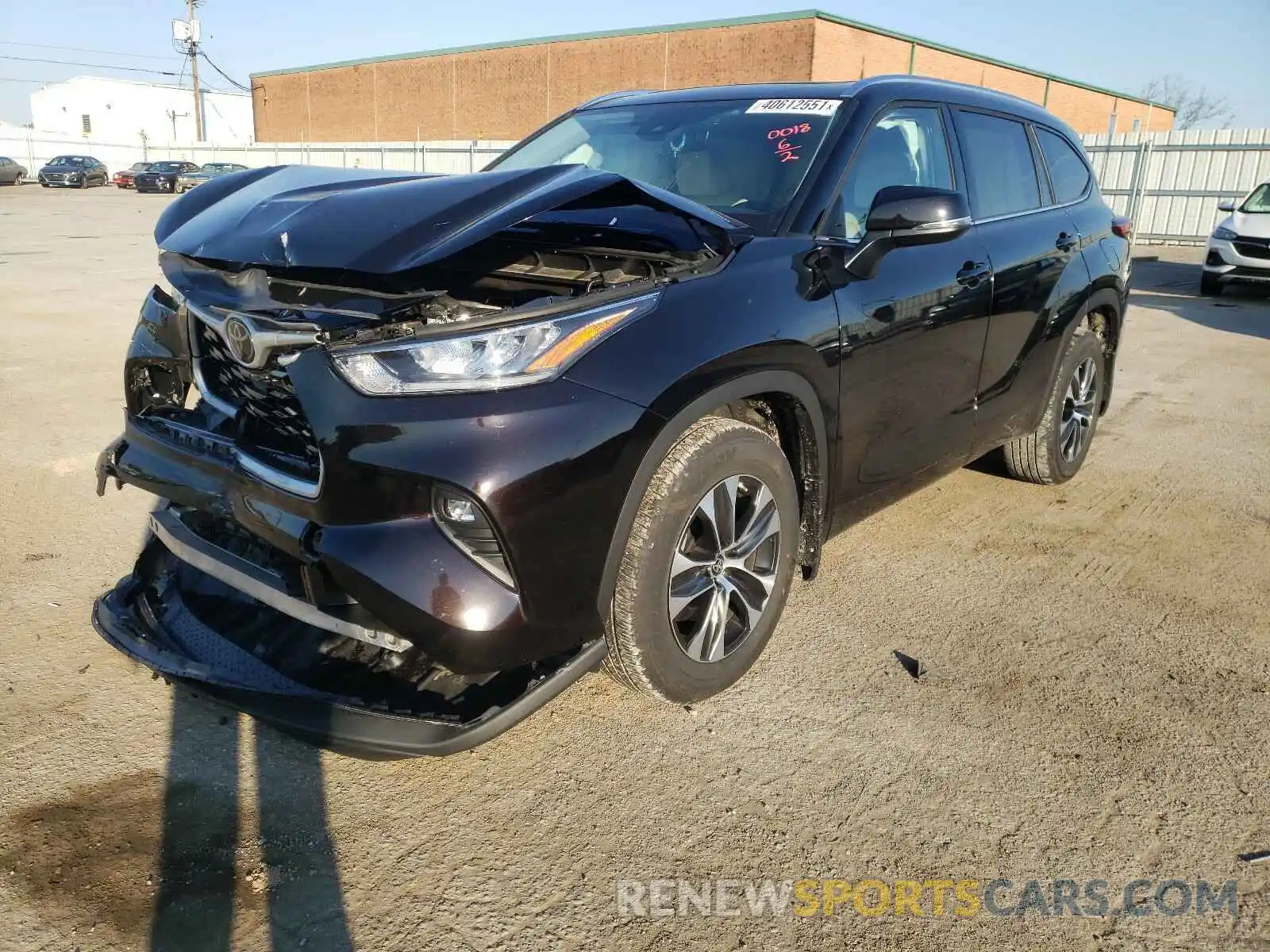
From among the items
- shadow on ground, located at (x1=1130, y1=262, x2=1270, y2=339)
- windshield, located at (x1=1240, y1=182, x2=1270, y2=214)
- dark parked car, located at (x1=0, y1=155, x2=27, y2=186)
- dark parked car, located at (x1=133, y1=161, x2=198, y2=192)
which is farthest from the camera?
dark parked car, located at (x1=0, y1=155, x2=27, y2=186)

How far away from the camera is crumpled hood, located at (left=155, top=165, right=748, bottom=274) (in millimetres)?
2254

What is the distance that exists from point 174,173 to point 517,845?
40093 mm

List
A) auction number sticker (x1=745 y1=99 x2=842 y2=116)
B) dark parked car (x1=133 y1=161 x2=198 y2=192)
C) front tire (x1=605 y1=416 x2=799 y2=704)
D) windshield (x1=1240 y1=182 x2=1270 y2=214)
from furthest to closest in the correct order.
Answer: dark parked car (x1=133 y1=161 x2=198 y2=192) < windshield (x1=1240 y1=182 x2=1270 y2=214) < auction number sticker (x1=745 y1=99 x2=842 y2=116) < front tire (x1=605 y1=416 x2=799 y2=704)

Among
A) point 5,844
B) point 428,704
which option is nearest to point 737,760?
point 428,704

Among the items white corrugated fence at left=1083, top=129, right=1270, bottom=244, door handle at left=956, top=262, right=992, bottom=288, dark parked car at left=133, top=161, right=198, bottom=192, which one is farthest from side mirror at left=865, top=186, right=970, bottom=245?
dark parked car at left=133, top=161, right=198, bottom=192

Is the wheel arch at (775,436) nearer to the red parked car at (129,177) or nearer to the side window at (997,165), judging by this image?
the side window at (997,165)

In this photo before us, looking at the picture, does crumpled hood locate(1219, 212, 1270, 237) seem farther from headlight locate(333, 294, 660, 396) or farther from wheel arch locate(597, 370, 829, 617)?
headlight locate(333, 294, 660, 396)

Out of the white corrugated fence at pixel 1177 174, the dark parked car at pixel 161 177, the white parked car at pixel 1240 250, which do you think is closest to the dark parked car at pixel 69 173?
the dark parked car at pixel 161 177

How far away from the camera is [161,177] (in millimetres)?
36062

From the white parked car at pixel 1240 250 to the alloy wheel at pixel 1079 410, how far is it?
9.92 meters

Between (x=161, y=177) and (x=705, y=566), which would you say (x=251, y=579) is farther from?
(x=161, y=177)

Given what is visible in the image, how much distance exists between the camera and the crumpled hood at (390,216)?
2254 millimetres

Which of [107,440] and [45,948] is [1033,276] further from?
[107,440]

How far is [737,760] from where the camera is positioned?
8.62ft
